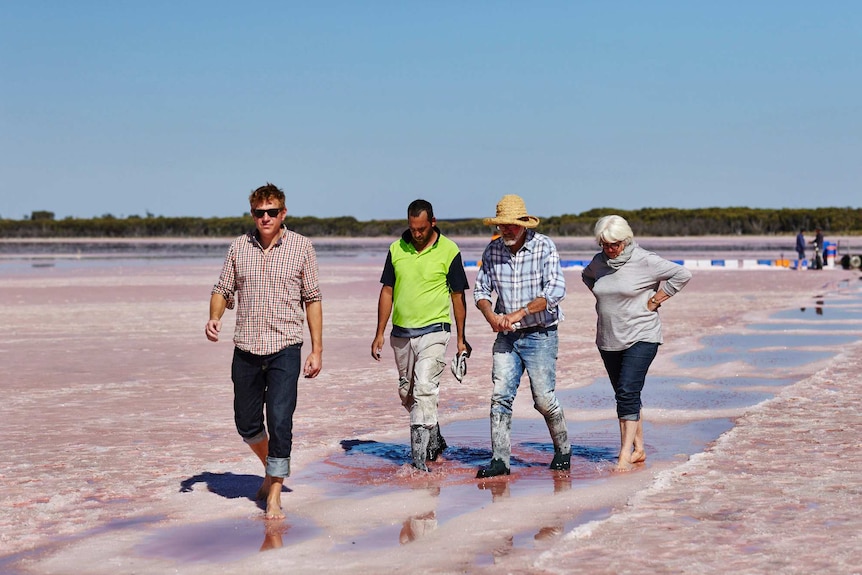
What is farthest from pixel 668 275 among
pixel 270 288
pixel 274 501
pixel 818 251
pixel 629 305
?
pixel 818 251

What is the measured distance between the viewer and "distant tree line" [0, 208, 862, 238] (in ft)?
453

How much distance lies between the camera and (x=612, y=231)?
8422 millimetres

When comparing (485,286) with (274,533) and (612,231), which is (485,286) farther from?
(274,533)

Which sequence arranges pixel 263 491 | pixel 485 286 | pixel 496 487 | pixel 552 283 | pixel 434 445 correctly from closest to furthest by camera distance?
1. pixel 263 491
2. pixel 496 487
3. pixel 552 283
4. pixel 485 286
5. pixel 434 445

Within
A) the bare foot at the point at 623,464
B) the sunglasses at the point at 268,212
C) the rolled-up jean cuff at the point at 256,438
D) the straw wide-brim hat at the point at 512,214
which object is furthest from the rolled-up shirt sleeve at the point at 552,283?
the rolled-up jean cuff at the point at 256,438

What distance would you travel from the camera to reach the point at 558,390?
12.8m

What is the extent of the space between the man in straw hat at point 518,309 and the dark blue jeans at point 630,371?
1.61 feet

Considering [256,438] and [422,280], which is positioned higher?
[422,280]

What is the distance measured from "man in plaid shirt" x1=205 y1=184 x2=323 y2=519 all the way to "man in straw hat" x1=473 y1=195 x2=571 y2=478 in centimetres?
138

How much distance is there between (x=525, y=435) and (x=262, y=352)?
3654 millimetres

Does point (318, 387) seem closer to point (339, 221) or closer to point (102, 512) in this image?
point (102, 512)

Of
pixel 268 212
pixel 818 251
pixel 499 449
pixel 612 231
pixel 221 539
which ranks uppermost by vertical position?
pixel 268 212

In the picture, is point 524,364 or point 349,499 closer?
point 349,499

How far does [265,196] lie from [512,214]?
1.75m
